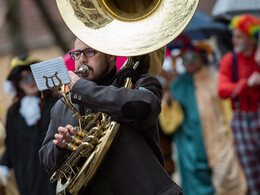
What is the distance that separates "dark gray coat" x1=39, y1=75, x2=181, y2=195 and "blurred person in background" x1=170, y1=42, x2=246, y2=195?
145 inches

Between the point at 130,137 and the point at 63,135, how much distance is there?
13.0 inches

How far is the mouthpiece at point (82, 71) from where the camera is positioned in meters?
3.08

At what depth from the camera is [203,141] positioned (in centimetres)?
674

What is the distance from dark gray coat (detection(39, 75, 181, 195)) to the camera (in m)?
2.92

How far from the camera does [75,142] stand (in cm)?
303

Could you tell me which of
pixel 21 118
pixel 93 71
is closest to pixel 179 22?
pixel 93 71

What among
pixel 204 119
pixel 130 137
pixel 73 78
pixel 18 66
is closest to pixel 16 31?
pixel 204 119

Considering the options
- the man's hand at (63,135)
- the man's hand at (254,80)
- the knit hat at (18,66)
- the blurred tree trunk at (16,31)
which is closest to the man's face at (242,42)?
the man's hand at (254,80)

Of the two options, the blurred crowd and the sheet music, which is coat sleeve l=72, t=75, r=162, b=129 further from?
the blurred crowd

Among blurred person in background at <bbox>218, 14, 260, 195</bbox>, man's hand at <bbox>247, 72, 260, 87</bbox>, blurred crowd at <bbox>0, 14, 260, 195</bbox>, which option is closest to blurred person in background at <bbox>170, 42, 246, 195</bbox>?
blurred crowd at <bbox>0, 14, 260, 195</bbox>

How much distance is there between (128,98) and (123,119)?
10 cm

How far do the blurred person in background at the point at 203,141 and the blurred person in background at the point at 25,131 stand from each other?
199 cm

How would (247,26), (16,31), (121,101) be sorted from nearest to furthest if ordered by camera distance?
(121,101)
(247,26)
(16,31)

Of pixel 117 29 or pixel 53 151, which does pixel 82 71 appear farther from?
pixel 53 151
